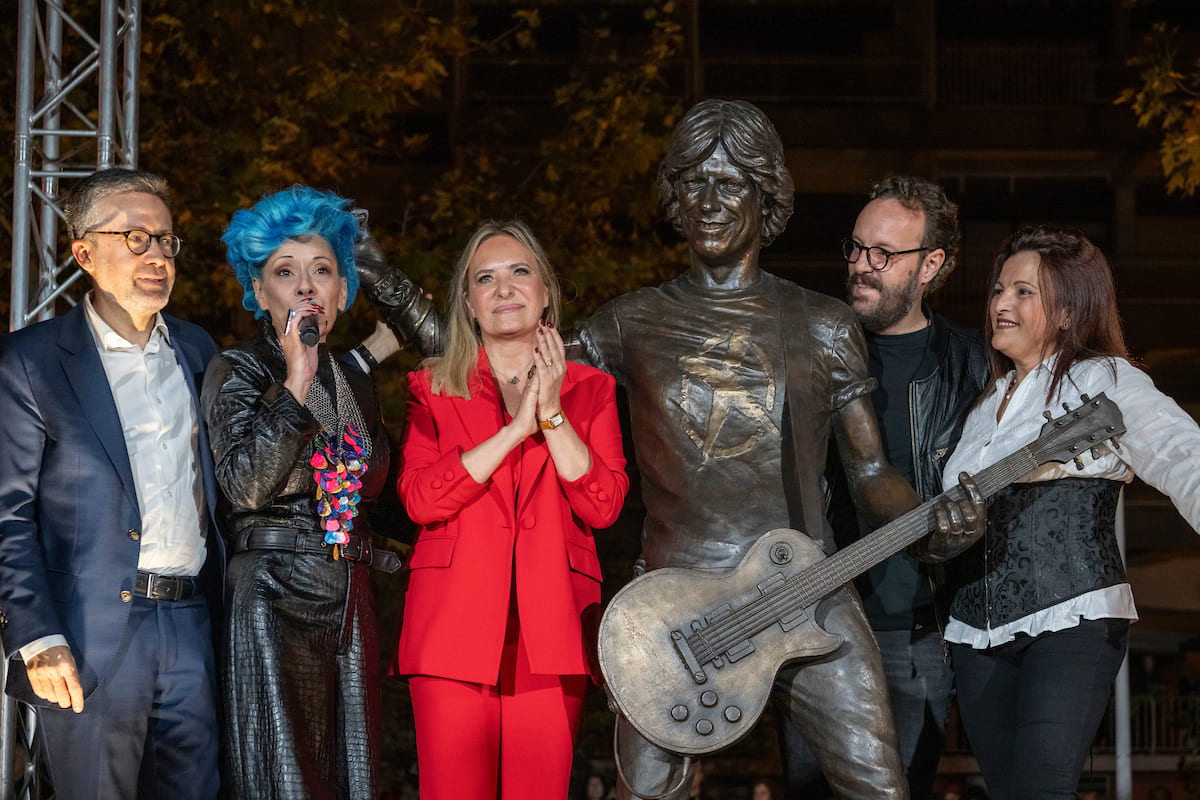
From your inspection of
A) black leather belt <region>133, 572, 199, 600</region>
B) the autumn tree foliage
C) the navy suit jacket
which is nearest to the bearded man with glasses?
black leather belt <region>133, 572, 199, 600</region>

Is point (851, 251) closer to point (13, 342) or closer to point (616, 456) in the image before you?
point (616, 456)

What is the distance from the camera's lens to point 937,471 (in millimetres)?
4688

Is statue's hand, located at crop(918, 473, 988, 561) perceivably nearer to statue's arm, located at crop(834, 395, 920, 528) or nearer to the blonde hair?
statue's arm, located at crop(834, 395, 920, 528)

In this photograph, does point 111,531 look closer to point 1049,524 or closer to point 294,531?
point 294,531

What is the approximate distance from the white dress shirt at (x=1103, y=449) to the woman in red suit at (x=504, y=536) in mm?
1117

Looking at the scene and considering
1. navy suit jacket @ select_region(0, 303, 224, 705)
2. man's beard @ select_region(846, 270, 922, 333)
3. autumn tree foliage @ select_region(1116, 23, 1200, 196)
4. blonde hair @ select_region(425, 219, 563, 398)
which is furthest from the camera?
autumn tree foliage @ select_region(1116, 23, 1200, 196)

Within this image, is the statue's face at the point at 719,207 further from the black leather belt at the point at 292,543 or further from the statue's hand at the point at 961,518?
the black leather belt at the point at 292,543

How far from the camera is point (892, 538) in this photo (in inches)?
154

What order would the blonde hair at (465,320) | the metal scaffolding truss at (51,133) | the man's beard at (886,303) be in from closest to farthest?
the blonde hair at (465,320), the man's beard at (886,303), the metal scaffolding truss at (51,133)

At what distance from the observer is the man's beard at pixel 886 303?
5031 mm

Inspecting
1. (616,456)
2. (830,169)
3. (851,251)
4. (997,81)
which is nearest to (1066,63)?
(997,81)

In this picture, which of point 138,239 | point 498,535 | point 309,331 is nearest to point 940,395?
point 498,535

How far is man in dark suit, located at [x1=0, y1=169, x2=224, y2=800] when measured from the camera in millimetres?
3908

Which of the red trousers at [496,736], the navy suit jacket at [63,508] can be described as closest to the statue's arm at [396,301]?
the navy suit jacket at [63,508]
